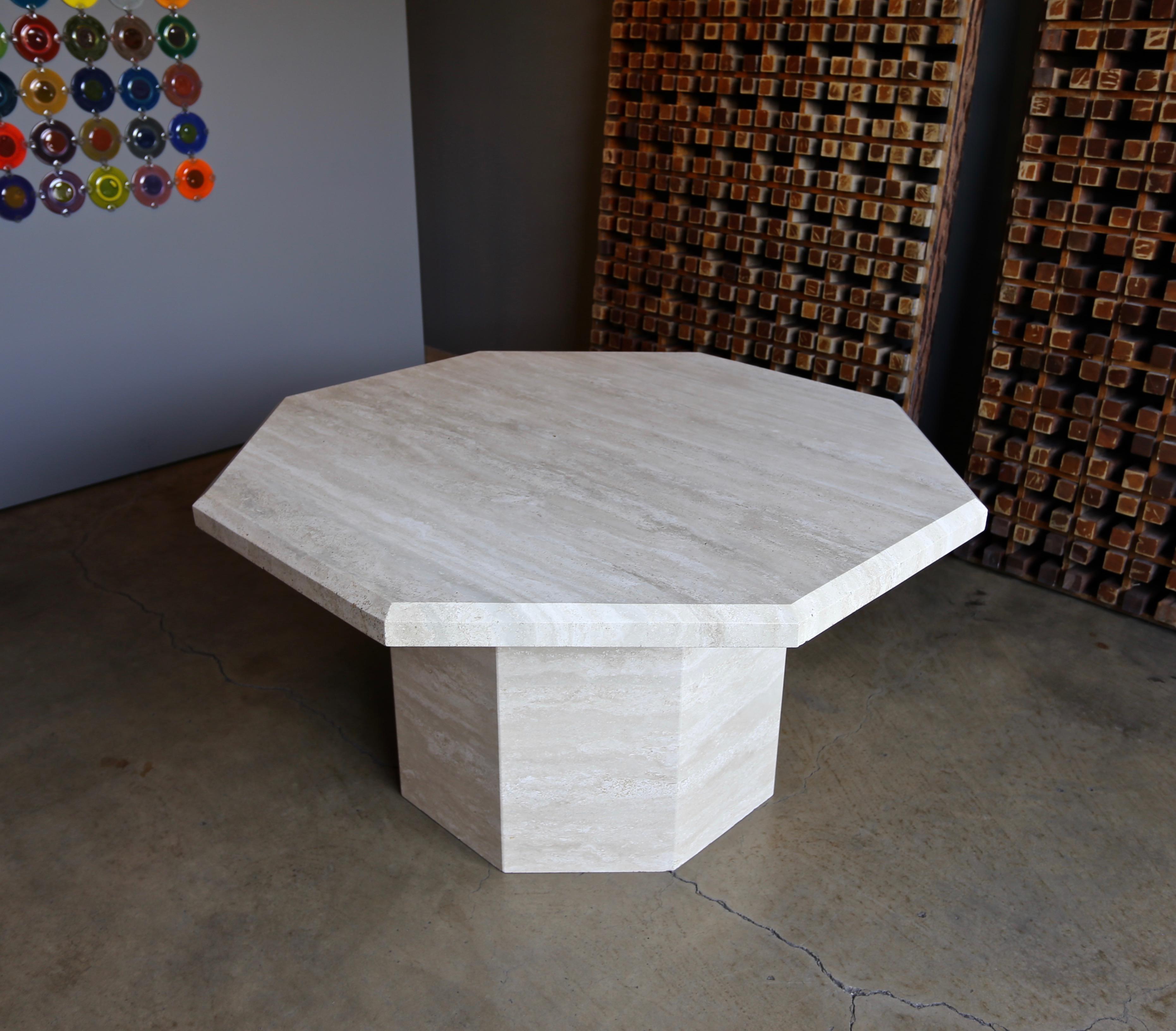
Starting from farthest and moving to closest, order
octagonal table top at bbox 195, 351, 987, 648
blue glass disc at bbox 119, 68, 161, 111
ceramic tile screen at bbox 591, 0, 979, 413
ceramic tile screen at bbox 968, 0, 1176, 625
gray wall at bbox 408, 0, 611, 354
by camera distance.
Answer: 1. gray wall at bbox 408, 0, 611, 354
2. blue glass disc at bbox 119, 68, 161, 111
3. ceramic tile screen at bbox 591, 0, 979, 413
4. ceramic tile screen at bbox 968, 0, 1176, 625
5. octagonal table top at bbox 195, 351, 987, 648

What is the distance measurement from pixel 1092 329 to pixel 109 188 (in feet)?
11.6

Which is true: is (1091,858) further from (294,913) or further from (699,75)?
(699,75)

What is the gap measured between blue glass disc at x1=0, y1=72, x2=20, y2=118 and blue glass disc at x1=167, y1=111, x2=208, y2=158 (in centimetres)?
54

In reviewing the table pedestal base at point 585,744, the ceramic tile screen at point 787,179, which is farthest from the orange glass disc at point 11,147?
the table pedestal base at point 585,744

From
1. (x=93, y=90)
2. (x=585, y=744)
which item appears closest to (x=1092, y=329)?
(x=585, y=744)

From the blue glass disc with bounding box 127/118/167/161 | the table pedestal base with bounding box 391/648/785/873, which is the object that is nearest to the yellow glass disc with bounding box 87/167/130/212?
the blue glass disc with bounding box 127/118/167/161

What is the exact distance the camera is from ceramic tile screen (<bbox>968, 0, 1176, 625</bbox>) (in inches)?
111

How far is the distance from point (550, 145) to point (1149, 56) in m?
2.64

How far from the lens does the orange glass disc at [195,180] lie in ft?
12.7

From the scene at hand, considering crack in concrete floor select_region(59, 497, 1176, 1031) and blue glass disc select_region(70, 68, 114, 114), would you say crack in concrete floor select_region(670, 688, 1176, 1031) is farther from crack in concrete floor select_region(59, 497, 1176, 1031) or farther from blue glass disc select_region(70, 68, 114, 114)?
blue glass disc select_region(70, 68, 114, 114)

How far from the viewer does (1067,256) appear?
9.98 ft

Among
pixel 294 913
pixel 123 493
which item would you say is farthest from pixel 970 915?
pixel 123 493

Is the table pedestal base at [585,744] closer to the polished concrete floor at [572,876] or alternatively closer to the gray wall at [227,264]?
the polished concrete floor at [572,876]

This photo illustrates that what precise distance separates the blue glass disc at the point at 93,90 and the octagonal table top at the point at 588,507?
180 centimetres
